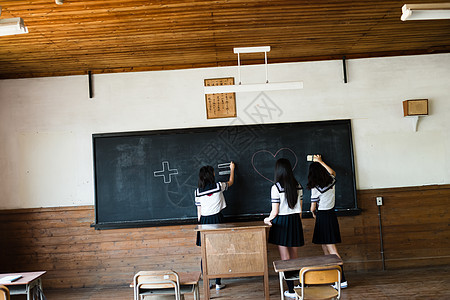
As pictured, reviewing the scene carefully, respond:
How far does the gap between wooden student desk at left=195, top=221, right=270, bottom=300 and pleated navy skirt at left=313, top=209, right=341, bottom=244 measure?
863 millimetres

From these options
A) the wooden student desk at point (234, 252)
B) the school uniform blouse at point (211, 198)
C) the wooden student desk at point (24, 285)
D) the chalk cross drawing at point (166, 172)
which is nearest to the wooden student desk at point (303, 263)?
the wooden student desk at point (234, 252)

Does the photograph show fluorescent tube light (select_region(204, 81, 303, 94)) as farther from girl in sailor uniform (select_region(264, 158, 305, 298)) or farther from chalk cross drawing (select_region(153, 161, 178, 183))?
chalk cross drawing (select_region(153, 161, 178, 183))

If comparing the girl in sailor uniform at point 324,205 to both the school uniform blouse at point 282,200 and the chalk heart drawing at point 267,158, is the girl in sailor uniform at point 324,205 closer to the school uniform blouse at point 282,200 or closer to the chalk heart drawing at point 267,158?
the school uniform blouse at point 282,200

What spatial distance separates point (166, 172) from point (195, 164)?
1.26 ft

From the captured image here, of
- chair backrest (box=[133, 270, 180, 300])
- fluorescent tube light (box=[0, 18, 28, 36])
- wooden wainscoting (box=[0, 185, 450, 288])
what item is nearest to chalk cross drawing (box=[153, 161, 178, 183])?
wooden wainscoting (box=[0, 185, 450, 288])

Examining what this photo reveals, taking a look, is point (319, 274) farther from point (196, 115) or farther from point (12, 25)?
point (12, 25)

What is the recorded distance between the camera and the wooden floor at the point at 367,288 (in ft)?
13.2

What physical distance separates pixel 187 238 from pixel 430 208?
10.3ft

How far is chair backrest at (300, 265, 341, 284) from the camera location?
2.76 m

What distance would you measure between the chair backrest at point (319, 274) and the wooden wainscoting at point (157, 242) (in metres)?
2.04

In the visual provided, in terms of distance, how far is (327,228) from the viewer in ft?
14.0

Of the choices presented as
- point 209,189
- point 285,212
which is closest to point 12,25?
point 209,189

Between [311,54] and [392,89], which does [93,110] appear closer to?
[311,54]

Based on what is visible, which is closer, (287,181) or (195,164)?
(287,181)
